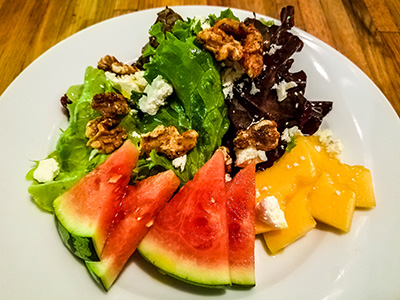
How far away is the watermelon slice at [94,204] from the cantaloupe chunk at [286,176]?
73 centimetres

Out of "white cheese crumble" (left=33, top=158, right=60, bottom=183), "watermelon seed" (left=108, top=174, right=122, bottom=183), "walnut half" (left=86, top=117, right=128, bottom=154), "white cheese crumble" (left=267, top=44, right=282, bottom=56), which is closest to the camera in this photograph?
"watermelon seed" (left=108, top=174, right=122, bottom=183)

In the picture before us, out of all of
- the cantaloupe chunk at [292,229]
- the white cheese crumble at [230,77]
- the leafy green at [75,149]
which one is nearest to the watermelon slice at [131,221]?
the leafy green at [75,149]

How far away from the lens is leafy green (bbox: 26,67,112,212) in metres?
1.74

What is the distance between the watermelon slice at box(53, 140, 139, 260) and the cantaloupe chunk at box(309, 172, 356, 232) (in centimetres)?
102

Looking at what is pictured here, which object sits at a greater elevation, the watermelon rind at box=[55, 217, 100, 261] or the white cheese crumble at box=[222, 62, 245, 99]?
the white cheese crumble at box=[222, 62, 245, 99]

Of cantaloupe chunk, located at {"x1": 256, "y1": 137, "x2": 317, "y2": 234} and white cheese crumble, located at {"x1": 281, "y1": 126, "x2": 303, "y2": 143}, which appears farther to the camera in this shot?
white cheese crumble, located at {"x1": 281, "y1": 126, "x2": 303, "y2": 143}

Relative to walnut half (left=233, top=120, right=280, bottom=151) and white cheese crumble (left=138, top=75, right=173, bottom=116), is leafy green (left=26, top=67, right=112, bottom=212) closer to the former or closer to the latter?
white cheese crumble (left=138, top=75, right=173, bottom=116)

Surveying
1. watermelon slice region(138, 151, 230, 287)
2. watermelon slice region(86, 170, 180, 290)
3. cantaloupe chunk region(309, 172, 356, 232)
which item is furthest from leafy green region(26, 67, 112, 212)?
cantaloupe chunk region(309, 172, 356, 232)

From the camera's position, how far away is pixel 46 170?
1.81 meters

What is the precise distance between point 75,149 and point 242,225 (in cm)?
107

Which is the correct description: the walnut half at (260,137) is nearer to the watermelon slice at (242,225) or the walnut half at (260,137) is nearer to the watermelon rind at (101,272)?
the watermelon slice at (242,225)

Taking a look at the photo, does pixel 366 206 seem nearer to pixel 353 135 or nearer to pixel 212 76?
pixel 353 135

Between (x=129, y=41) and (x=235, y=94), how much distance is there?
102cm

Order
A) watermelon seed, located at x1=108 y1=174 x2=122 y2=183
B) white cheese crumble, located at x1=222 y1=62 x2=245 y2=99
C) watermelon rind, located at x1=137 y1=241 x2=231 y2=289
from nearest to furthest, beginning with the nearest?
watermelon rind, located at x1=137 y1=241 x2=231 y2=289
watermelon seed, located at x1=108 y1=174 x2=122 y2=183
white cheese crumble, located at x1=222 y1=62 x2=245 y2=99
